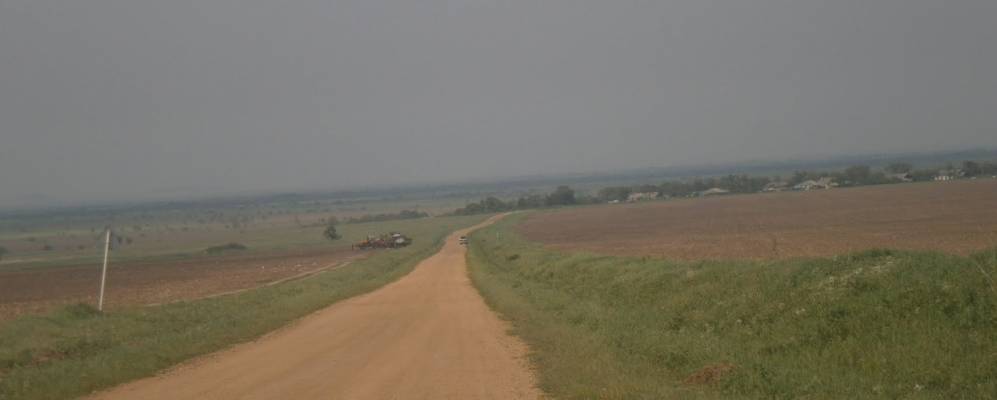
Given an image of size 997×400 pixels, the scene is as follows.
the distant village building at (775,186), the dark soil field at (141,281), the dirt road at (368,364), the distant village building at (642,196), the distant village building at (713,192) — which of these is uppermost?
the dirt road at (368,364)

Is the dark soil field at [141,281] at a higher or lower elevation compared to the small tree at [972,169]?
lower

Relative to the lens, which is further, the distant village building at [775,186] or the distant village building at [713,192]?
the distant village building at [713,192]

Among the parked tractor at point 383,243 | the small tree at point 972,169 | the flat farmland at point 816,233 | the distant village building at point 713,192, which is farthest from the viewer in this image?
the distant village building at point 713,192

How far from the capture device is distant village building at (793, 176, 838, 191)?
527ft

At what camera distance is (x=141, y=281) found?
2084 inches

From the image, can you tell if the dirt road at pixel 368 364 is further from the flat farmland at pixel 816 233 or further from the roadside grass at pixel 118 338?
the flat farmland at pixel 816 233

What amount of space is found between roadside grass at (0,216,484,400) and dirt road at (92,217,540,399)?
2.08 ft

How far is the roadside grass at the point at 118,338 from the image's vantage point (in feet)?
47.4

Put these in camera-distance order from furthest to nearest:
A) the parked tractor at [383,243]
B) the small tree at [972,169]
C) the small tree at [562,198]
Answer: the small tree at [562,198], the small tree at [972,169], the parked tractor at [383,243]

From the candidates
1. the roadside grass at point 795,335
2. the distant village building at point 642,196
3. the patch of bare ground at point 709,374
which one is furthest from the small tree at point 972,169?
the patch of bare ground at point 709,374

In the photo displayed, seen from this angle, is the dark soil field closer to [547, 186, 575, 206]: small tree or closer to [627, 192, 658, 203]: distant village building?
[547, 186, 575, 206]: small tree

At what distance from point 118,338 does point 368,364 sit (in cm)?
797

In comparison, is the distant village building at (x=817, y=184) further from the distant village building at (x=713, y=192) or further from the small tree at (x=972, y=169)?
the small tree at (x=972, y=169)

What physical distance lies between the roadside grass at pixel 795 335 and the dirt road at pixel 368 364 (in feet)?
2.69
